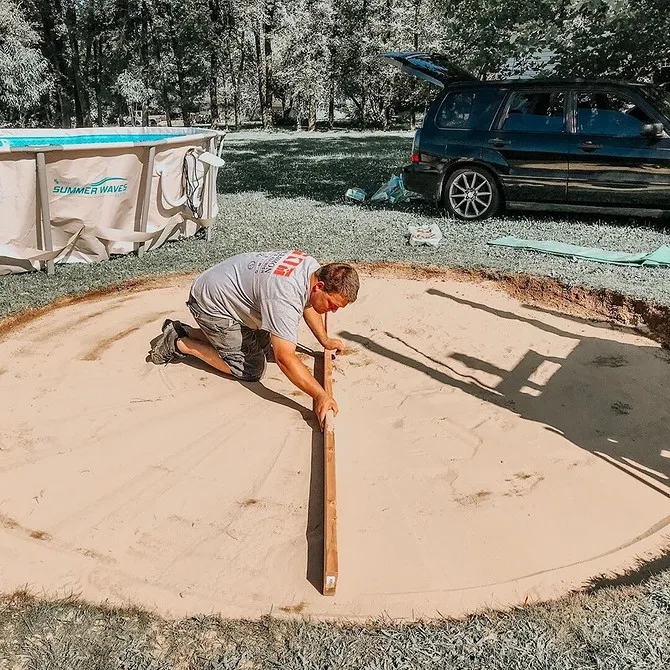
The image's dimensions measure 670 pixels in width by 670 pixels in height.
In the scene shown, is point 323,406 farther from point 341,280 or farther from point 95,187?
point 95,187

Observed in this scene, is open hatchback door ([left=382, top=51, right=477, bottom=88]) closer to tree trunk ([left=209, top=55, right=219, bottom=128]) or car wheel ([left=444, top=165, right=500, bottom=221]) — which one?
car wheel ([left=444, top=165, right=500, bottom=221])

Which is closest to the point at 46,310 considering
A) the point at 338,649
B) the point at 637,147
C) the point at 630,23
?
the point at 338,649

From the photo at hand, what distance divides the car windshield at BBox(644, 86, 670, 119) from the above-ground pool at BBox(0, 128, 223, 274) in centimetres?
573

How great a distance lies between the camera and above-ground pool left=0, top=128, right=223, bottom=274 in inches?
283

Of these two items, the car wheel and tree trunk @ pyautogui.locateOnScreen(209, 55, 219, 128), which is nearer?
the car wheel

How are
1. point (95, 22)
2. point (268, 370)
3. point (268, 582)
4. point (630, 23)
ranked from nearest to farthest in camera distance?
point (268, 582) → point (268, 370) → point (630, 23) → point (95, 22)

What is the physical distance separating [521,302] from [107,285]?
13.8ft

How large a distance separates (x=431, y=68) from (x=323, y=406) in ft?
25.5

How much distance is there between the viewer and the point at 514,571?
3.13m

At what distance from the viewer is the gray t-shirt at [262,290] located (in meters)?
4.20

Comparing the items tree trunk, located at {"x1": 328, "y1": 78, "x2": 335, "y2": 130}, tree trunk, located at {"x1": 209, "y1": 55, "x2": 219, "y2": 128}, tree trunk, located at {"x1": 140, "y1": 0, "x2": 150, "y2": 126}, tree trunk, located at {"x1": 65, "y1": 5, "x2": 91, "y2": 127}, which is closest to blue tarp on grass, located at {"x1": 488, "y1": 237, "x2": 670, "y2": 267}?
tree trunk, located at {"x1": 328, "y1": 78, "x2": 335, "y2": 130}

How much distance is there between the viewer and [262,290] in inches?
170

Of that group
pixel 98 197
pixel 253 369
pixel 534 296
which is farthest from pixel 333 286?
pixel 98 197

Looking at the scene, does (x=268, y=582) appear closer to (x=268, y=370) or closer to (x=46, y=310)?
(x=268, y=370)
